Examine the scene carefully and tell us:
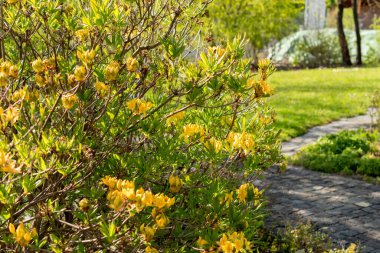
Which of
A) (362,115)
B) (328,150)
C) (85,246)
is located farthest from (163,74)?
(362,115)

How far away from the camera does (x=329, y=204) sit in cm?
588

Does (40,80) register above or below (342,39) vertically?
above

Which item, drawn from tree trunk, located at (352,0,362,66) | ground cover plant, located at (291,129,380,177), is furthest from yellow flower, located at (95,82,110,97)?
tree trunk, located at (352,0,362,66)

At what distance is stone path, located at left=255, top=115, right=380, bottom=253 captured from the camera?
5113 millimetres

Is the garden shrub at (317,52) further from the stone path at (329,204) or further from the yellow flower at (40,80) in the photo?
the yellow flower at (40,80)

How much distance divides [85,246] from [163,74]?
863 mm

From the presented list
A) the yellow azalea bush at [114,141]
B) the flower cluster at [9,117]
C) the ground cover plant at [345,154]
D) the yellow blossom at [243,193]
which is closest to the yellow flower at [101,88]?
the yellow azalea bush at [114,141]

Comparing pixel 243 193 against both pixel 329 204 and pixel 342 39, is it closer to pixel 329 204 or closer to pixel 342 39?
pixel 329 204

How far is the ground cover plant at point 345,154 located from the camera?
23.1 feet

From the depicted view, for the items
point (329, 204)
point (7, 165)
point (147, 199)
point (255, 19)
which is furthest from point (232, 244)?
point (255, 19)

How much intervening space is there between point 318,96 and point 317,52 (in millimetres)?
8753

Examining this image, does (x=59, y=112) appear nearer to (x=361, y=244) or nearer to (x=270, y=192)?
(x=361, y=244)

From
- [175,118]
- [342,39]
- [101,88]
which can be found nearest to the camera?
[101,88]

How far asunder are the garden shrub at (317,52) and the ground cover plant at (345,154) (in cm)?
1316
